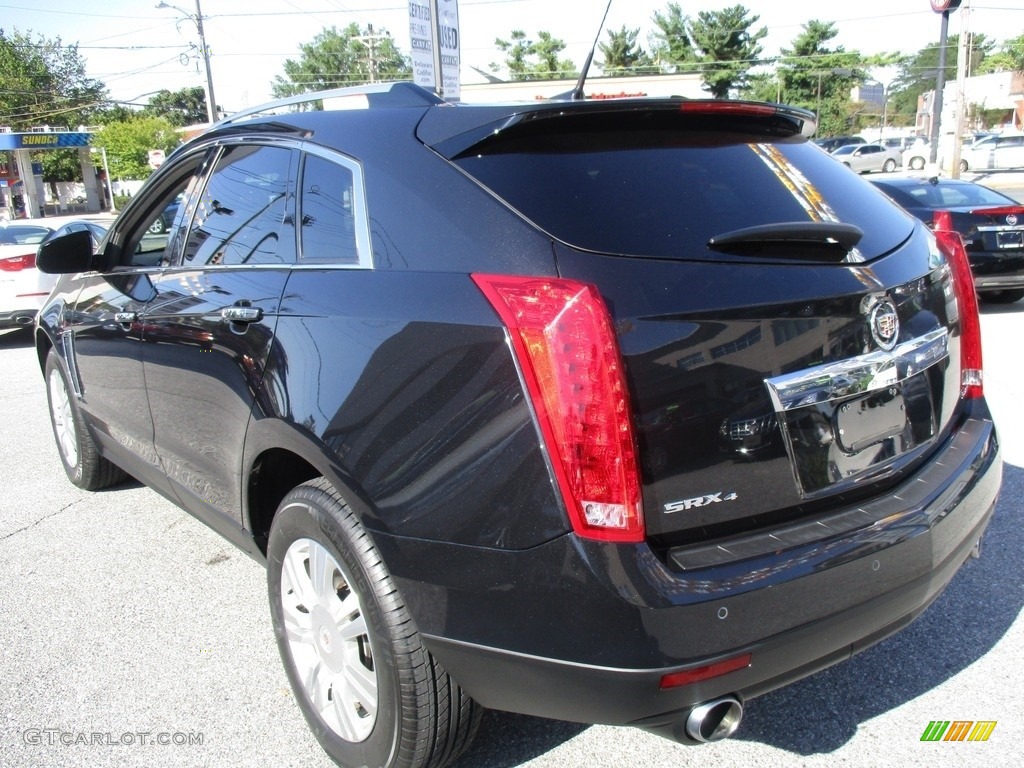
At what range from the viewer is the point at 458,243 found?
2057 millimetres

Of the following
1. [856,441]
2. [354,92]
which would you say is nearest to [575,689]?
[856,441]

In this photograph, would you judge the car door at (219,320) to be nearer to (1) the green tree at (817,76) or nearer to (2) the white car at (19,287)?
(2) the white car at (19,287)

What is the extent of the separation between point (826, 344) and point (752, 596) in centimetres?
61

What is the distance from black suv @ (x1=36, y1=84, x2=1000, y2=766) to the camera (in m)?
1.83

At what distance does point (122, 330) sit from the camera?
359 cm

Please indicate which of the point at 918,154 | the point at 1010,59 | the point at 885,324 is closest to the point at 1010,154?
the point at 918,154

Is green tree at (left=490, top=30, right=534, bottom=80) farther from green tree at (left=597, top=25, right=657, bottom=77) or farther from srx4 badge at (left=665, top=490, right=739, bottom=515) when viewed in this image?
srx4 badge at (left=665, top=490, right=739, bottom=515)

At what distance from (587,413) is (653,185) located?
0.70 metres

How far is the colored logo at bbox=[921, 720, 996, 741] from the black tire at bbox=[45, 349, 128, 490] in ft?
12.7

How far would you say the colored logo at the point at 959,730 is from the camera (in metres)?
2.53

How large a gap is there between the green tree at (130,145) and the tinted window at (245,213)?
51813 mm

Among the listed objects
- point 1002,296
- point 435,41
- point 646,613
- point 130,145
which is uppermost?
point 435,41

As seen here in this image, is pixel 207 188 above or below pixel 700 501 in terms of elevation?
above

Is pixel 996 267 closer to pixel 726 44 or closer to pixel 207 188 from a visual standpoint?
pixel 207 188
